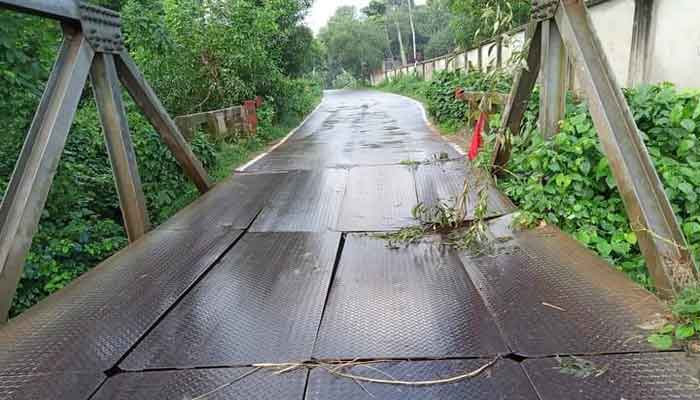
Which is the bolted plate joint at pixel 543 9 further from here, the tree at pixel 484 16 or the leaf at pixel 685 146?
the leaf at pixel 685 146

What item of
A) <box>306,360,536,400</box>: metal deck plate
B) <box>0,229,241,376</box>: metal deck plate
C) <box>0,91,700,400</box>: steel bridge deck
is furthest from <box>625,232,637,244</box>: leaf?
<box>0,229,241,376</box>: metal deck plate

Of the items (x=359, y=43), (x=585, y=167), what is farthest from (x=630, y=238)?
(x=359, y=43)

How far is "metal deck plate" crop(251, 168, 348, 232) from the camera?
13.2 ft

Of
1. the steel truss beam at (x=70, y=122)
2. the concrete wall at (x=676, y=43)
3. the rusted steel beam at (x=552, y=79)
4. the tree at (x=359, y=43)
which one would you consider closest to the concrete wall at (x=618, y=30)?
the concrete wall at (x=676, y=43)

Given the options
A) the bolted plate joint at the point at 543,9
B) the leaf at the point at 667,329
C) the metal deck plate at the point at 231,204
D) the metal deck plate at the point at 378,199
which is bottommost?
the leaf at the point at 667,329

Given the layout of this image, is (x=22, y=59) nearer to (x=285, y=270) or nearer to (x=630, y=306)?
(x=285, y=270)

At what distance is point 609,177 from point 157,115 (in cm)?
402

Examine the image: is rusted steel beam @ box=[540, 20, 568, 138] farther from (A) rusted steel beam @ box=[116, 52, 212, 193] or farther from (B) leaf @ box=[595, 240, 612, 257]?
(A) rusted steel beam @ box=[116, 52, 212, 193]

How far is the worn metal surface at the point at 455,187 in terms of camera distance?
4.17 m

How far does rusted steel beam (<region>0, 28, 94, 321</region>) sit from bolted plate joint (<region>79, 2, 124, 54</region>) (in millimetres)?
107

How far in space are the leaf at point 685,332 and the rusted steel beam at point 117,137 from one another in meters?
3.74

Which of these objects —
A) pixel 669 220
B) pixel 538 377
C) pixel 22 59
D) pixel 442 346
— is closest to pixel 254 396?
pixel 442 346

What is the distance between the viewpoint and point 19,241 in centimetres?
268

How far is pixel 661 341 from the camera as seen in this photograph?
2025mm
